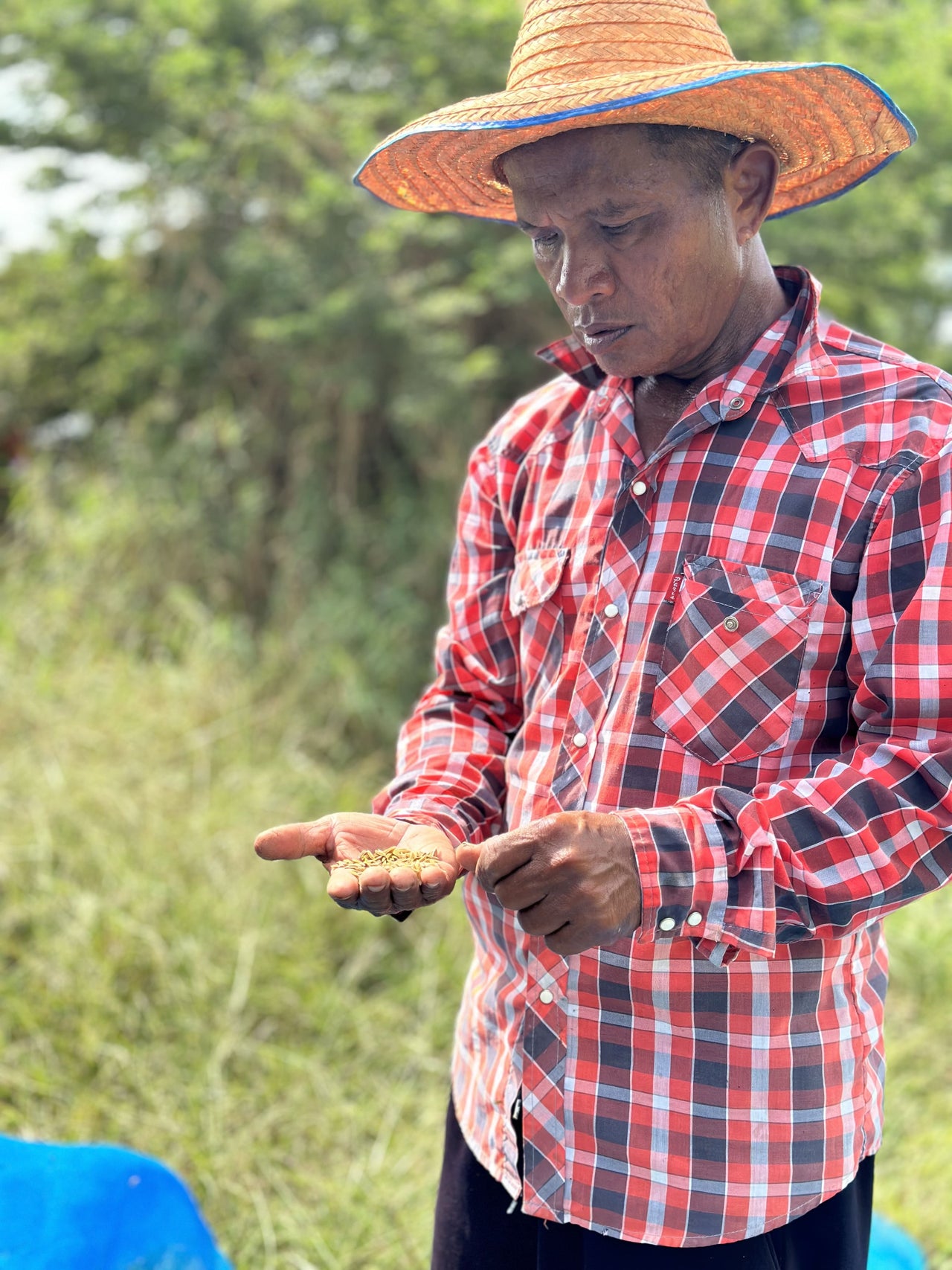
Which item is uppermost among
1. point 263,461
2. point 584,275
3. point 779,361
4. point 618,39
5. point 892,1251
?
point 618,39

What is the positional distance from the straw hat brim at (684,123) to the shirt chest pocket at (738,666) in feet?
1.69

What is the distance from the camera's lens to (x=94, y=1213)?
2.04m

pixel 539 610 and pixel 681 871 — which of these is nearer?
pixel 681 871

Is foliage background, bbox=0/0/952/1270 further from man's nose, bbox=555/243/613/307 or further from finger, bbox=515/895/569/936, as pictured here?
man's nose, bbox=555/243/613/307

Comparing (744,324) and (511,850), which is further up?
(744,324)

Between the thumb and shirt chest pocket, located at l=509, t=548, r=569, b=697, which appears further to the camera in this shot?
shirt chest pocket, located at l=509, t=548, r=569, b=697

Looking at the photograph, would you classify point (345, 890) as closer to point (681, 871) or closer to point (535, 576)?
point (681, 871)

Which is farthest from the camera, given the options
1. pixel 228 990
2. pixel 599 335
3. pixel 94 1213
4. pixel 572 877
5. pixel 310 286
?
pixel 310 286

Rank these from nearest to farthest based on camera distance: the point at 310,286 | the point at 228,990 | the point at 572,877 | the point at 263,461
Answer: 1. the point at 572,877
2. the point at 228,990
3. the point at 310,286
4. the point at 263,461

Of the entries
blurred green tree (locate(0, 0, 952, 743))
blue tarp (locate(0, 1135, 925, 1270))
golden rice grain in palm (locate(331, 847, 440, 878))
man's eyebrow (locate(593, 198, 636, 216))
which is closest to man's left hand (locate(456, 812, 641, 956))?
golden rice grain in palm (locate(331, 847, 440, 878))

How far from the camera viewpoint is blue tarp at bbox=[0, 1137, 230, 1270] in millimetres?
1974

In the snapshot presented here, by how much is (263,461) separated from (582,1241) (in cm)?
499

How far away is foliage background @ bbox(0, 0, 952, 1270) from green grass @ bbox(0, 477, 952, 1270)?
0.05ft

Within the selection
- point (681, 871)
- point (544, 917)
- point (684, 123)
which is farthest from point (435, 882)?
point (684, 123)
